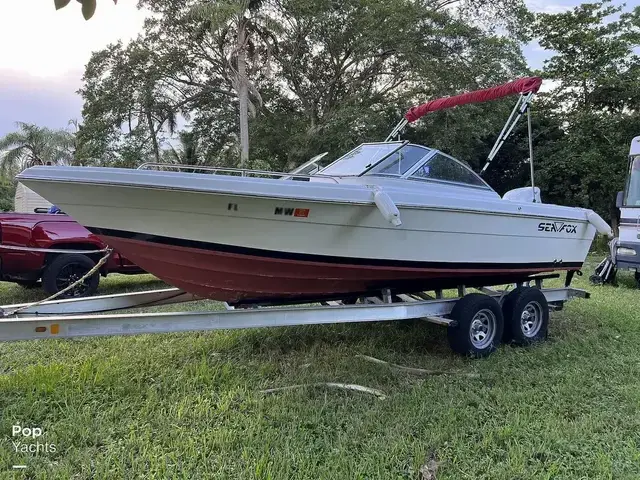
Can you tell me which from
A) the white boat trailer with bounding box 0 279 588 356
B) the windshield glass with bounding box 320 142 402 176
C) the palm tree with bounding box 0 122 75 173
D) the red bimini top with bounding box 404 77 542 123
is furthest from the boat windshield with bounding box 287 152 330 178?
the palm tree with bounding box 0 122 75 173

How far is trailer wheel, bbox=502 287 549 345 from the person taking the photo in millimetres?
4461

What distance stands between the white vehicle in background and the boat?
4.32 meters

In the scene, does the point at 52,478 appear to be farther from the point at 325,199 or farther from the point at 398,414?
the point at 325,199

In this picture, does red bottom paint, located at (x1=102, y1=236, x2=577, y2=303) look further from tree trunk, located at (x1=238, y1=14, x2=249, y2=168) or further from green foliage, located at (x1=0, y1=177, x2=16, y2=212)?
green foliage, located at (x1=0, y1=177, x2=16, y2=212)

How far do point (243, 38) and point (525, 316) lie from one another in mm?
14304

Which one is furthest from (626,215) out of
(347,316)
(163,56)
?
(163,56)

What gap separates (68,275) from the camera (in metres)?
6.09

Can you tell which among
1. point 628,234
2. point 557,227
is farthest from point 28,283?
point 628,234

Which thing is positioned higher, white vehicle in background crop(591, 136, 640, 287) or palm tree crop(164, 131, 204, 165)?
palm tree crop(164, 131, 204, 165)

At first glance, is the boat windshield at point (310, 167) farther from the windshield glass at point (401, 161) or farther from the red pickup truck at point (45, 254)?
the red pickup truck at point (45, 254)

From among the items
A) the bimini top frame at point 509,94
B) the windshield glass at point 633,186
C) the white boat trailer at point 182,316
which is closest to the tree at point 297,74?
the windshield glass at point 633,186

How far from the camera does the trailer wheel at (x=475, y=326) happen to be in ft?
13.3

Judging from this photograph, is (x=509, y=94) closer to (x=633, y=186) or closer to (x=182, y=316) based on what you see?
(x=182, y=316)

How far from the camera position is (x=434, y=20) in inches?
600
